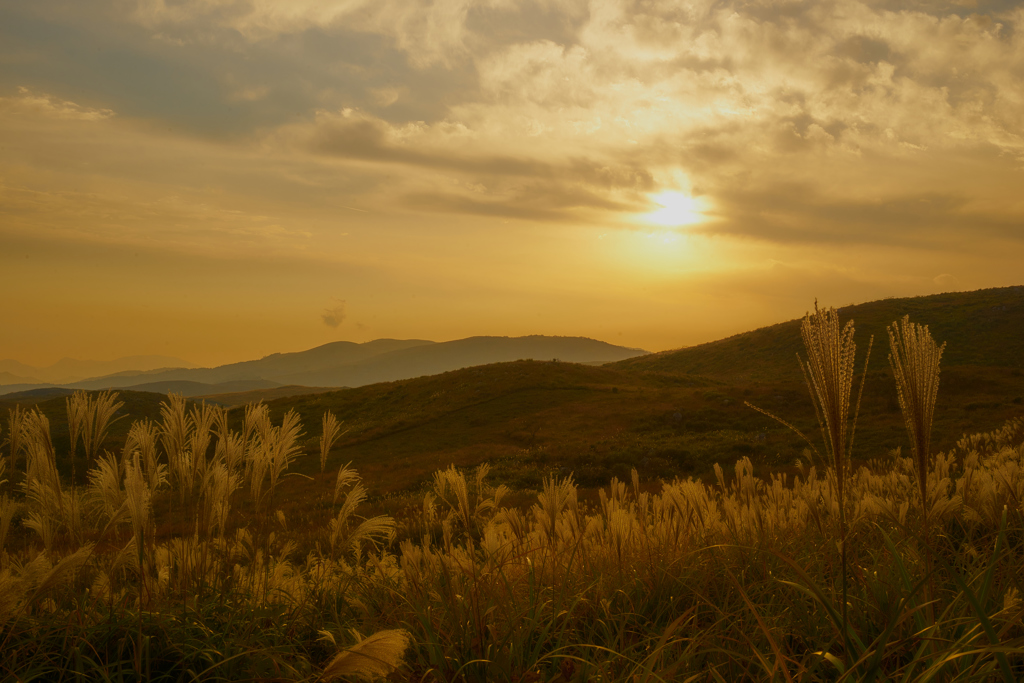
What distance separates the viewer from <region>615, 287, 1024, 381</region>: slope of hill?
4594cm

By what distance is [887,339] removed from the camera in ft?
184

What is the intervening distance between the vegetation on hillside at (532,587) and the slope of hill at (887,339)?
42.9 m

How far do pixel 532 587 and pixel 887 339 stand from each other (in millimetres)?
63629

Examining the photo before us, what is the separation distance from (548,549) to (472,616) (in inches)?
50.6

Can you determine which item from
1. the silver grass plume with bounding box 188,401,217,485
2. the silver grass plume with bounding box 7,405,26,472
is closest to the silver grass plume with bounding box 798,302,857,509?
the silver grass plume with bounding box 188,401,217,485

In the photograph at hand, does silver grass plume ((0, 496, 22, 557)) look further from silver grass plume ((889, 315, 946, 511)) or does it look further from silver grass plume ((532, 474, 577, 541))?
silver grass plume ((889, 315, 946, 511))

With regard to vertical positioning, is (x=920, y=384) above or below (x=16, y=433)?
above

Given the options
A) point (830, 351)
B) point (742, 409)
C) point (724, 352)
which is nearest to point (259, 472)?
point (830, 351)

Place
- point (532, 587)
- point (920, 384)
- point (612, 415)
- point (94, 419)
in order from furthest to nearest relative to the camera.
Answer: point (612, 415), point (94, 419), point (532, 587), point (920, 384)

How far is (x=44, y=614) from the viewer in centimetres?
372

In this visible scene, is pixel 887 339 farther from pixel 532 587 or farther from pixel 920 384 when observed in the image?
pixel 920 384

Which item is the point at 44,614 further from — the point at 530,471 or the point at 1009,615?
the point at 530,471

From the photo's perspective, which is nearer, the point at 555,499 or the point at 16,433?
the point at 555,499

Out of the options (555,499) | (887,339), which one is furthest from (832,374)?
(887,339)
